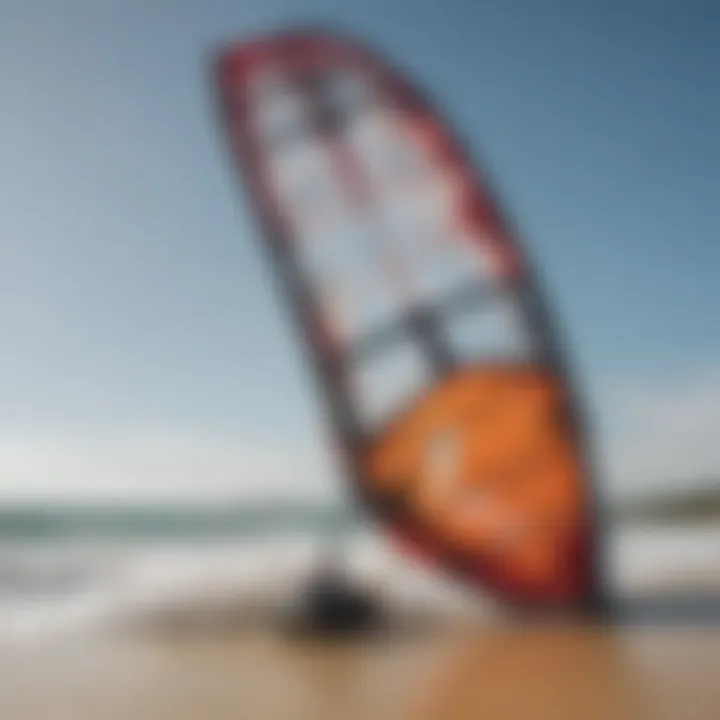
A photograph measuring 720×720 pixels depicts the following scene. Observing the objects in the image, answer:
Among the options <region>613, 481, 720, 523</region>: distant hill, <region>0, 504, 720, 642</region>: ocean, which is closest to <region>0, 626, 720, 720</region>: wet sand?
<region>0, 504, 720, 642</region>: ocean

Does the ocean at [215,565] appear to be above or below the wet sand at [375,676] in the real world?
above

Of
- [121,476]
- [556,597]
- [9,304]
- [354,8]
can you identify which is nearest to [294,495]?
[121,476]

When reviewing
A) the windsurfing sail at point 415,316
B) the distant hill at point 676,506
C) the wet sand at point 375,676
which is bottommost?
the wet sand at point 375,676

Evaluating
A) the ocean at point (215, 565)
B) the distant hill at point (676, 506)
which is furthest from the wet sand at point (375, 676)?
the distant hill at point (676, 506)

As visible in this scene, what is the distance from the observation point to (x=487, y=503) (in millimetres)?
1778

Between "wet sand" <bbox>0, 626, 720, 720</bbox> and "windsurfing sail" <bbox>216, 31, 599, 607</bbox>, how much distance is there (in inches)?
4.1

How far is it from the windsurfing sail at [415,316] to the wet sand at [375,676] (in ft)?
0.34

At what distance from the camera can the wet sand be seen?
1.59 m

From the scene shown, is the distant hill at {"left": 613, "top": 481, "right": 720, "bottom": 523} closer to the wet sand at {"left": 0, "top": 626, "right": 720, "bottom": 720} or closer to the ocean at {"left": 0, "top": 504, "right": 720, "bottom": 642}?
the ocean at {"left": 0, "top": 504, "right": 720, "bottom": 642}

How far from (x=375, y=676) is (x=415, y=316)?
1.76 ft

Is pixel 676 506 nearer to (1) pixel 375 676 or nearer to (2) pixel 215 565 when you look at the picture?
(1) pixel 375 676

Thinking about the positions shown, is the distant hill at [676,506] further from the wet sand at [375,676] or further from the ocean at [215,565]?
the wet sand at [375,676]

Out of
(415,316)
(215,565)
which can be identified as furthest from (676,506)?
(215,565)

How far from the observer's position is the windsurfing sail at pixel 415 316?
5.77 ft
